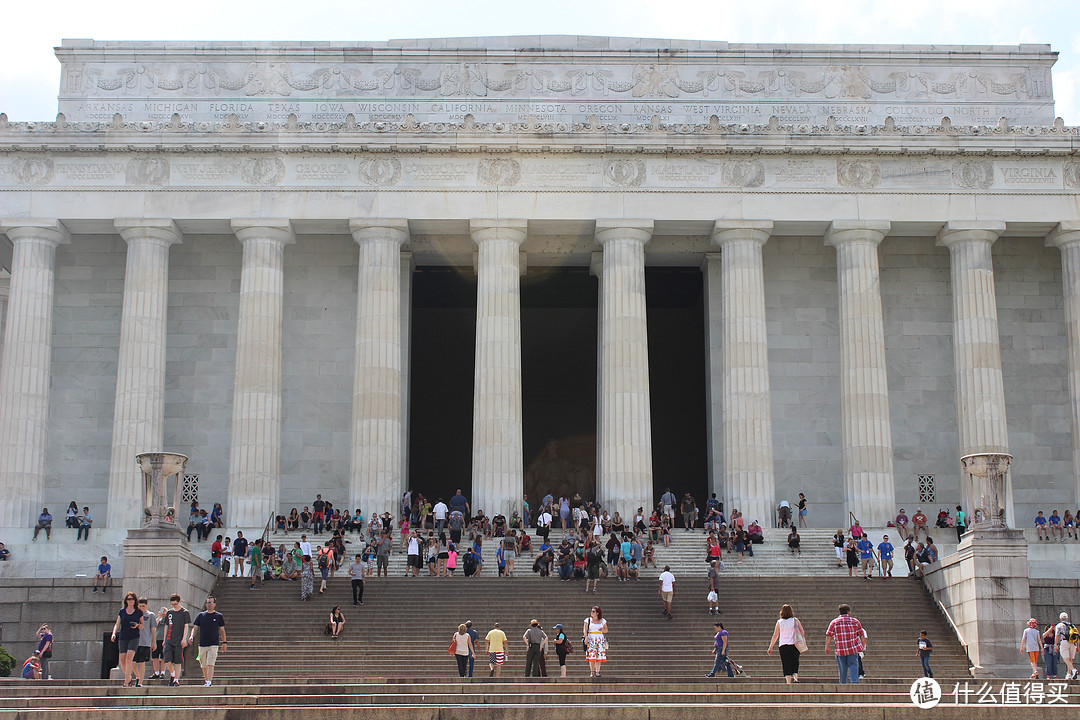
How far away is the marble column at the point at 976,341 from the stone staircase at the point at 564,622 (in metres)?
11.3

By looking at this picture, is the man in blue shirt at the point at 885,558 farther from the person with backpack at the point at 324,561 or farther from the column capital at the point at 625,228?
the person with backpack at the point at 324,561

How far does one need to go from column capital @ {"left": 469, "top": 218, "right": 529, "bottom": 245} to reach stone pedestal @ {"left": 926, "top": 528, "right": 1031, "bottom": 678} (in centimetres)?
2043

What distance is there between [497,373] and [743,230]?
10.1 meters

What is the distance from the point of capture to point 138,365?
4606 cm

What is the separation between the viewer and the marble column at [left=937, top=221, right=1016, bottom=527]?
46094 mm

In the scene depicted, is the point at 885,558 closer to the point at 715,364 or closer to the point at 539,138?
the point at 715,364

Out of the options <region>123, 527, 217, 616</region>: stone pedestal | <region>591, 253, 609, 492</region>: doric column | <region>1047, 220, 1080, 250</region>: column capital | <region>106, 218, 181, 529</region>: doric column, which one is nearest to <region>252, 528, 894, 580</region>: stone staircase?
<region>591, 253, 609, 492</region>: doric column

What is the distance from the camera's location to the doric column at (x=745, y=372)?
45.4 metres

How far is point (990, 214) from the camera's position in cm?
4738

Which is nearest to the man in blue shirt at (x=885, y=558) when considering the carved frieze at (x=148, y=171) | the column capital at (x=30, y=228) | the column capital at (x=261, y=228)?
the column capital at (x=261, y=228)

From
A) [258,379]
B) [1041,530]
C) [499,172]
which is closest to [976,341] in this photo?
[1041,530]

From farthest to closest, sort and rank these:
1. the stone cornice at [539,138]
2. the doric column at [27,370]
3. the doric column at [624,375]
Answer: the stone cornice at [539,138]
the doric column at [624,375]
the doric column at [27,370]

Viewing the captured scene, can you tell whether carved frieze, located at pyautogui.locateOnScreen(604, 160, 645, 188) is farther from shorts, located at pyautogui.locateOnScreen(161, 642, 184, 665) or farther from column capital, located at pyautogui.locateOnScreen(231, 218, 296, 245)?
shorts, located at pyautogui.locateOnScreen(161, 642, 184, 665)

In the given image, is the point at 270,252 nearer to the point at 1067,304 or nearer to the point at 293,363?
the point at 293,363
